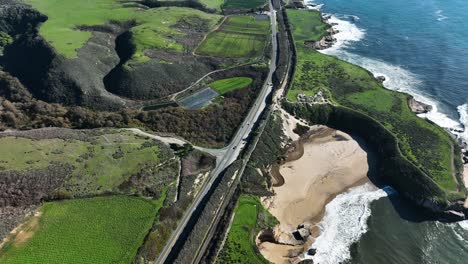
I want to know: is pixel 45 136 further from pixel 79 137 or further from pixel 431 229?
pixel 431 229

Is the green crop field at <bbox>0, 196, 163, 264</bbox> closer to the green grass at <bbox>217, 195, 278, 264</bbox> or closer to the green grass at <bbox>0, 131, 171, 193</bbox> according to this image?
the green grass at <bbox>0, 131, 171, 193</bbox>

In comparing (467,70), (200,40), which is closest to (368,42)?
(467,70)

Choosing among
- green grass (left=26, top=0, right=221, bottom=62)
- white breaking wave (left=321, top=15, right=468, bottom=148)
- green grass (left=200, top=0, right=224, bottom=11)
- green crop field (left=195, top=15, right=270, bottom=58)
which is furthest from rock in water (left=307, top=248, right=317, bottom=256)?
green grass (left=200, top=0, right=224, bottom=11)

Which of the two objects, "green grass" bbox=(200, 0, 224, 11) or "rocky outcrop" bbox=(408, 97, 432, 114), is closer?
"rocky outcrop" bbox=(408, 97, 432, 114)

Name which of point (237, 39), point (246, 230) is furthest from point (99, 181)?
point (237, 39)

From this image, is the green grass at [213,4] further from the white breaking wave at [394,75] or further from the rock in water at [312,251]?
the rock in water at [312,251]

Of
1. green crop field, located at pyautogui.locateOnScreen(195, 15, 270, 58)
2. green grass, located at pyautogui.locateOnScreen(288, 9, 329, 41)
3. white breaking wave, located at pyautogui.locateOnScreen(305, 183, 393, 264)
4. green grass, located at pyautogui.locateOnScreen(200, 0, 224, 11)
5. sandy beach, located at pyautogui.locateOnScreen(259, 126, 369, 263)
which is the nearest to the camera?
white breaking wave, located at pyautogui.locateOnScreen(305, 183, 393, 264)
